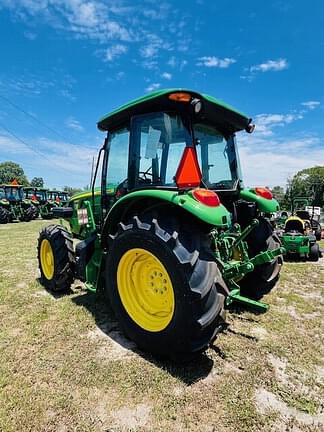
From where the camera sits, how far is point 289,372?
2.40 metres

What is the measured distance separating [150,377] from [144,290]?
810 millimetres

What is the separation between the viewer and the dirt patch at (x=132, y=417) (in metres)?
1.89

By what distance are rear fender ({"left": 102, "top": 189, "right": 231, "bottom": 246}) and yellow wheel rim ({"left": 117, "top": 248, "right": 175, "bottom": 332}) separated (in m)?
0.50

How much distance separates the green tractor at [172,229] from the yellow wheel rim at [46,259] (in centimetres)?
11

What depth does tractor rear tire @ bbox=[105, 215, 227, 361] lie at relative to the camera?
228 centimetres

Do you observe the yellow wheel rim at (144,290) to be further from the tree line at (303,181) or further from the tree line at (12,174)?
the tree line at (12,174)

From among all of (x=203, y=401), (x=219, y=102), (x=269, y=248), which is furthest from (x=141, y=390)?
(x=219, y=102)

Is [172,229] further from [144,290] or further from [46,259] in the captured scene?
[46,259]

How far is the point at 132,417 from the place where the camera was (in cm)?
195

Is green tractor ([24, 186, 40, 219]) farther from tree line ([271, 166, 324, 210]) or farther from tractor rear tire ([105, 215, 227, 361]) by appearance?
tree line ([271, 166, 324, 210])

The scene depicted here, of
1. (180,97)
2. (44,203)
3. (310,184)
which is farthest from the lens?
(310,184)

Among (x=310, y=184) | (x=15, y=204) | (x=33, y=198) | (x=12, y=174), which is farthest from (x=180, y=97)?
(x=12, y=174)

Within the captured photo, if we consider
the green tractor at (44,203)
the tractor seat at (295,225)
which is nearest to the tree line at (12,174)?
the green tractor at (44,203)

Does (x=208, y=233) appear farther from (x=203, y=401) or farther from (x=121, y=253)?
(x=203, y=401)
